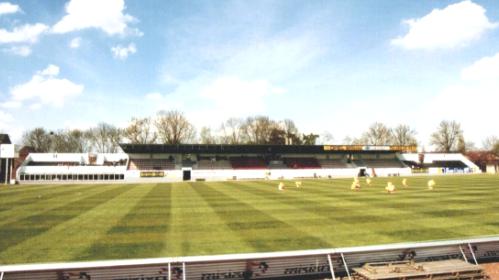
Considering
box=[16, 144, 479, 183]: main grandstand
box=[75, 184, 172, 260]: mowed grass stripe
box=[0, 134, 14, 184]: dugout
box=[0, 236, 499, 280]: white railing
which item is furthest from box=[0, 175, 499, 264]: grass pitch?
box=[16, 144, 479, 183]: main grandstand

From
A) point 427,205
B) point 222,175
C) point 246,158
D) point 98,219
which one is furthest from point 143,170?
point 427,205

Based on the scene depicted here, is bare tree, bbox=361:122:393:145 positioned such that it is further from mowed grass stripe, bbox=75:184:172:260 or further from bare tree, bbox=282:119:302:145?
mowed grass stripe, bbox=75:184:172:260

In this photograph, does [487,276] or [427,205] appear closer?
[487,276]

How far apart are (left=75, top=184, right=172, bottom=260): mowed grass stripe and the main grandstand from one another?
1623 inches

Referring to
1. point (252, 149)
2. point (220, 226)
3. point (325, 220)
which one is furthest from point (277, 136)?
point (220, 226)

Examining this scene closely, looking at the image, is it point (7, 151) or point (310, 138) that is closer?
point (7, 151)

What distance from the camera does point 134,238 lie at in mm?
11898

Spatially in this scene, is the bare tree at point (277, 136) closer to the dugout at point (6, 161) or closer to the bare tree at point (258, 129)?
the bare tree at point (258, 129)

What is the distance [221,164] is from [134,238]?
167 ft

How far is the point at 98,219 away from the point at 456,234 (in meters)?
14.7

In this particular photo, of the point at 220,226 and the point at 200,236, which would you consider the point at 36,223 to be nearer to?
the point at 200,236

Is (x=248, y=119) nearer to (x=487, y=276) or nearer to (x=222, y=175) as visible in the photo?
(x=222, y=175)

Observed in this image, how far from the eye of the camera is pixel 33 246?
11.0 m

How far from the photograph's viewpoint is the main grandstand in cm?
5859
